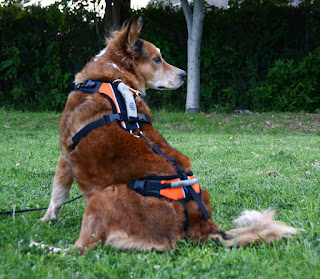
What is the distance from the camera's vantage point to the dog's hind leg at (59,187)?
342cm

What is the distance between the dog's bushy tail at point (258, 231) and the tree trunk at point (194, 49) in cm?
1047

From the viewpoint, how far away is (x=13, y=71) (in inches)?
556

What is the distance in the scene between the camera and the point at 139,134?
288 cm

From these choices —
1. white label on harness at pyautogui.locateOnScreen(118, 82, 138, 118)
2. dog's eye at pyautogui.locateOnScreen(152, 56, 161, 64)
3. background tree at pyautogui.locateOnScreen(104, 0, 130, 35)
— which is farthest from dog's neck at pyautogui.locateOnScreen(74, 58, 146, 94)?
background tree at pyautogui.locateOnScreen(104, 0, 130, 35)

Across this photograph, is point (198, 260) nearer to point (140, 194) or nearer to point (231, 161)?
point (140, 194)

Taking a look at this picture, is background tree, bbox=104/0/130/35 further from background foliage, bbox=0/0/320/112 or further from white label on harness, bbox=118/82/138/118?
white label on harness, bbox=118/82/138/118

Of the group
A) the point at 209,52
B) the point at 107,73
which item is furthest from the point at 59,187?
the point at 209,52

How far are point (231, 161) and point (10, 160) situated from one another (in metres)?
3.90

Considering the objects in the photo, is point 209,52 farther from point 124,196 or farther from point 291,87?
point 124,196

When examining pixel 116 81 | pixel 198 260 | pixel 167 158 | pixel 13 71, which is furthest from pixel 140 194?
pixel 13 71

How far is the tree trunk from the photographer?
12.7m

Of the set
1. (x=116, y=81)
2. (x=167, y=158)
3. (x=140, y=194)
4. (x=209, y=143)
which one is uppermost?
(x=116, y=81)

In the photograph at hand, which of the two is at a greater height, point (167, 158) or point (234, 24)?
point (234, 24)

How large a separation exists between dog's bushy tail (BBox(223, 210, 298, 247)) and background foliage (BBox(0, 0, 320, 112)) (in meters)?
11.1
